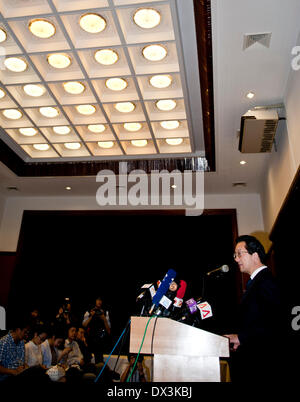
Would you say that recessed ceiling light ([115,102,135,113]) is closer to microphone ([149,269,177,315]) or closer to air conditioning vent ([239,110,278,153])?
air conditioning vent ([239,110,278,153])

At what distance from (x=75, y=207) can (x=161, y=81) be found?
345cm

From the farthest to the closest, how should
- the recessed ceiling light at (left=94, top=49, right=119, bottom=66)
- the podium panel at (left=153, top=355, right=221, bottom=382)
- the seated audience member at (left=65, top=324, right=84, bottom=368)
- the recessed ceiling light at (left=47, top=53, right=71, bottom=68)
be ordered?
the seated audience member at (left=65, top=324, right=84, bottom=368) → the recessed ceiling light at (left=47, top=53, right=71, bottom=68) → the recessed ceiling light at (left=94, top=49, right=119, bottom=66) → the podium panel at (left=153, top=355, right=221, bottom=382)

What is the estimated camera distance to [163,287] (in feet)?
6.07

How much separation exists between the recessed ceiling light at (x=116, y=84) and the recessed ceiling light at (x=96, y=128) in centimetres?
76

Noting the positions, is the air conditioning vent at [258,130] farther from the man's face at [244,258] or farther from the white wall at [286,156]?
the man's face at [244,258]

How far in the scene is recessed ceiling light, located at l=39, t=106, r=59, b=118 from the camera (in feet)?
14.3

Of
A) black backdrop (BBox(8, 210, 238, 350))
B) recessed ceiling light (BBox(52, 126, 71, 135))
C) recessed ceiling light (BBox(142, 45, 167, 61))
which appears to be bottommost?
black backdrop (BBox(8, 210, 238, 350))

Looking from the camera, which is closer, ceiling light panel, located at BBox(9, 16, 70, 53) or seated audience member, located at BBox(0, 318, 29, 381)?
ceiling light panel, located at BBox(9, 16, 70, 53)

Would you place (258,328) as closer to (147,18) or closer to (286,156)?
(286,156)

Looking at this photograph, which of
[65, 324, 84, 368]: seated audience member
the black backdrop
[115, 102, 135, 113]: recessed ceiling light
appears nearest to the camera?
[115, 102, 135, 113]: recessed ceiling light

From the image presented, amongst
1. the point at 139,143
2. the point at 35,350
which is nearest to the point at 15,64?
the point at 139,143
